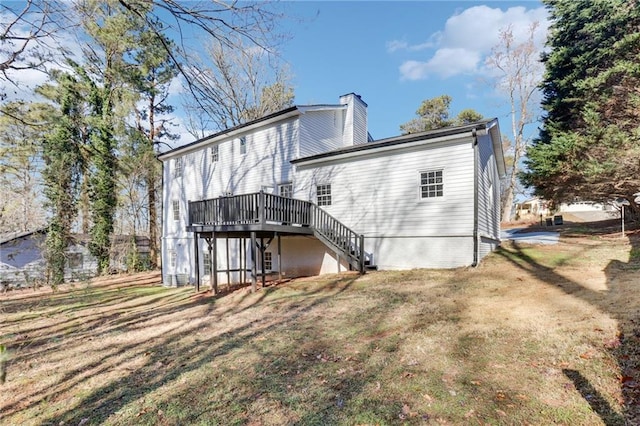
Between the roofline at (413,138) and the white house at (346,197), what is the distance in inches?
1.4

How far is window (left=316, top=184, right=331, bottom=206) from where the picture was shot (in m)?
13.8

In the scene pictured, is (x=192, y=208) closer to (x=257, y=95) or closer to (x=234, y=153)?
(x=234, y=153)

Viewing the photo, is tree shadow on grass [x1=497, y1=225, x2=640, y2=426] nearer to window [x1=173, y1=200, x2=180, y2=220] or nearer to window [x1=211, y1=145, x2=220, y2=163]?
window [x1=211, y1=145, x2=220, y2=163]

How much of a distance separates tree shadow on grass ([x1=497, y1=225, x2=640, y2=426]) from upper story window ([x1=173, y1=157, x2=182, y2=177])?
62.8 ft

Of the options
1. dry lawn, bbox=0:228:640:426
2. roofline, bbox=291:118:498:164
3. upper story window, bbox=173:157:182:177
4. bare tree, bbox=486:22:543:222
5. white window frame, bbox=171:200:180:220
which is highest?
bare tree, bbox=486:22:543:222

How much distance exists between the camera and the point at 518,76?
27.2 meters

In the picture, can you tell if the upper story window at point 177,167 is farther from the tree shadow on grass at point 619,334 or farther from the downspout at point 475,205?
the tree shadow on grass at point 619,334

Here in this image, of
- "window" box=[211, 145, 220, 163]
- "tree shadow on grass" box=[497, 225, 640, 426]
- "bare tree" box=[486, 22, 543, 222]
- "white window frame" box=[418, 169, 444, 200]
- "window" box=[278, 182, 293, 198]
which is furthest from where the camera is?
"bare tree" box=[486, 22, 543, 222]

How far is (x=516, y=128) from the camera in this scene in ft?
93.6

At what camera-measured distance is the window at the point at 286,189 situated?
15.1m

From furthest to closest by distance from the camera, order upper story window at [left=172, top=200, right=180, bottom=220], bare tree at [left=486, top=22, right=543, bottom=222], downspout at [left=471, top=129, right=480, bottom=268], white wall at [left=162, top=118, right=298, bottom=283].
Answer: bare tree at [left=486, top=22, right=543, bottom=222] < upper story window at [left=172, top=200, right=180, bottom=220] < white wall at [left=162, top=118, right=298, bottom=283] < downspout at [left=471, top=129, right=480, bottom=268]

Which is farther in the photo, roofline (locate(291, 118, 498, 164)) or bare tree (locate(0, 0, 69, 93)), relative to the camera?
roofline (locate(291, 118, 498, 164))

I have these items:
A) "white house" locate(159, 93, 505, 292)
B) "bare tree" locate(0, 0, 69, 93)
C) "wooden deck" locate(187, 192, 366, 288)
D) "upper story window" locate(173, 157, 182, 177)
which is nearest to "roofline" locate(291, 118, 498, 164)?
"white house" locate(159, 93, 505, 292)

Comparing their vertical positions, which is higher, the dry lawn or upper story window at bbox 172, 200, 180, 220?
upper story window at bbox 172, 200, 180, 220
